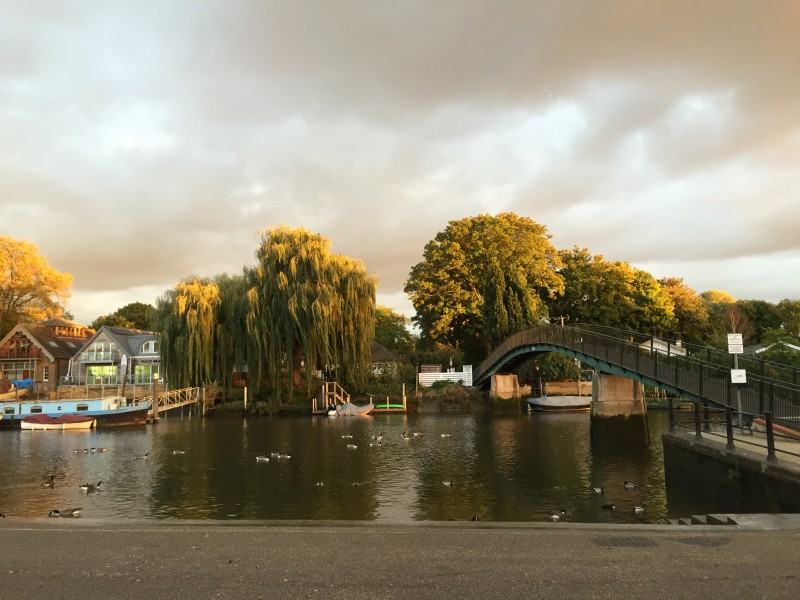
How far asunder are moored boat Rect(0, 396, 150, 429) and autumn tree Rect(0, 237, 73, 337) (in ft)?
98.8

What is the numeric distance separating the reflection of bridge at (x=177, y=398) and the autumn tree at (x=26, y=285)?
1319 inches

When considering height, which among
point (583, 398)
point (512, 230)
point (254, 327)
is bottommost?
point (583, 398)

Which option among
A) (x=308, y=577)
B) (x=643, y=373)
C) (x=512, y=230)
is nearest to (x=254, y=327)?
(x=512, y=230)

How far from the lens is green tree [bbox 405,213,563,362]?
186ft

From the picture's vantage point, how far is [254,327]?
153ft

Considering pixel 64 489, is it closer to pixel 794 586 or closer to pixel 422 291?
pixel 794 586

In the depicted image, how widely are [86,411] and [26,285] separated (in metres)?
36.1

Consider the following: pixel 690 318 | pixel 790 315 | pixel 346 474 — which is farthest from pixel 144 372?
pixel 790 315

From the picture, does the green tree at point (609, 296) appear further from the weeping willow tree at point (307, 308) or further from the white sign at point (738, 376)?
the white sign at point (738, 376)

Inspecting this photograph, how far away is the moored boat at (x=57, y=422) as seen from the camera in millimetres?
43531

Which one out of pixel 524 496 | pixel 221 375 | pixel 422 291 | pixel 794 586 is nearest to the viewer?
pixel 794 586

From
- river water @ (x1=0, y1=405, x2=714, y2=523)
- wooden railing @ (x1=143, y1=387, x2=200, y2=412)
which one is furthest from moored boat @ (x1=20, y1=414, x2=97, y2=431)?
wooden railing @ (x1=143, y1=387, x2=200, y2=412)

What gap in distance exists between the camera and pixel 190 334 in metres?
48.2

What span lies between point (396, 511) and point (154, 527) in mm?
7752
